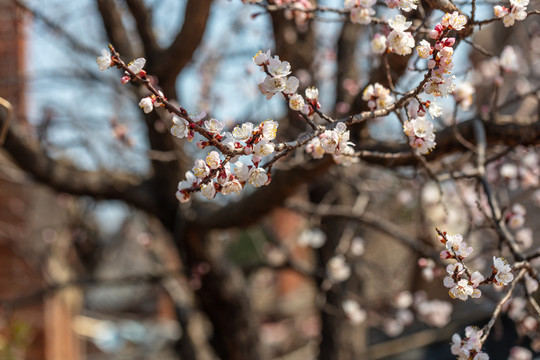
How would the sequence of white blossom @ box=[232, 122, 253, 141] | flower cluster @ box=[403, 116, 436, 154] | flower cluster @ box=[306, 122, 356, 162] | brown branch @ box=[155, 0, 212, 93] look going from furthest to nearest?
brown branch @ box=[155, 0, 212, 93]
flower cluster @ box=[403, 116, 436, 154]
flower cluster @ box=[306, 122, 356, 162]
white blossom @ box=[232, 122, 253, 141]

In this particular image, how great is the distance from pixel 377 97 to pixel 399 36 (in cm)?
28

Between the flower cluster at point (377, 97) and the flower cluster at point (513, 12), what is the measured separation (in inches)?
17.0

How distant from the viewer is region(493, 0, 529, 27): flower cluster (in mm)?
1651

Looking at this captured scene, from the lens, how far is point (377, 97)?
1.86 meters

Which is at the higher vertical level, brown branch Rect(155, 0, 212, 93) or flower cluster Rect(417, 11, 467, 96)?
brown branch Rect(155, 0, 212, 93)

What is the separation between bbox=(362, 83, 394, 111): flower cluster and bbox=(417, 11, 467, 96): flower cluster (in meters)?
0.35

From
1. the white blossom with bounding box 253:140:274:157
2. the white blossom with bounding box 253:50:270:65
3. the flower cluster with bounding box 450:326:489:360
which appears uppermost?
the white blossom with bounding box 253:50:270:65

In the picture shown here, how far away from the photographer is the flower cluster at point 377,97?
1.83 m

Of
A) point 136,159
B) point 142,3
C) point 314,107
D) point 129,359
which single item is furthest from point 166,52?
point 129,359

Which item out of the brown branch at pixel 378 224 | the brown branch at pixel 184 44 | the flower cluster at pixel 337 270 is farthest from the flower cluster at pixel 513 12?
the flower cluster at pixel 337 270

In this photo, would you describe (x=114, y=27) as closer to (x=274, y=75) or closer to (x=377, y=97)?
(x=377, y=97)

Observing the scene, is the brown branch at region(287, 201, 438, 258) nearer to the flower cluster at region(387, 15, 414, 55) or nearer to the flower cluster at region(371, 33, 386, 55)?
the flower cluster at region(371, 33, 386, 55)

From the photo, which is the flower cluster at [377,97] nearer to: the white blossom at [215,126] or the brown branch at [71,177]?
the white blossom at [215,126]

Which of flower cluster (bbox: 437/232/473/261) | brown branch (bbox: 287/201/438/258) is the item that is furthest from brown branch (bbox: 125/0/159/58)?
flower cluster (bbox: 437/232/473/261)
